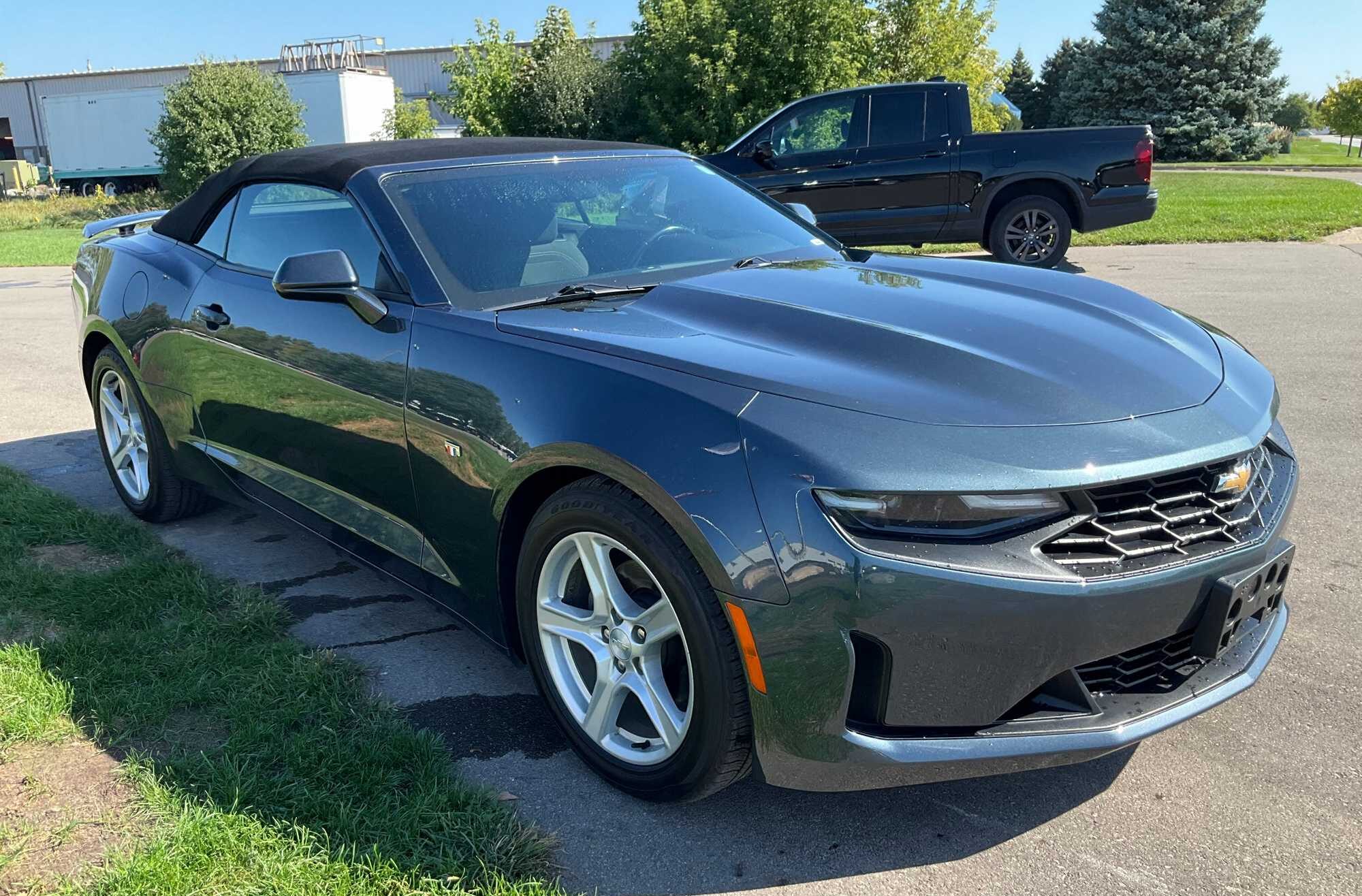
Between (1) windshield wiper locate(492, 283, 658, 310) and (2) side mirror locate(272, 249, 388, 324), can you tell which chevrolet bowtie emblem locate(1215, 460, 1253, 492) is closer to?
(1) windshield wiper locate(492, 283, 658, 310)

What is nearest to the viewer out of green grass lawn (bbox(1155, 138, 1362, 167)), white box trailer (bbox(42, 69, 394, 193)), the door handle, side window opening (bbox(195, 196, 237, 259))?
the door handle

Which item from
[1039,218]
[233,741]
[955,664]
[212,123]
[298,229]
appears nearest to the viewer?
[955,664]

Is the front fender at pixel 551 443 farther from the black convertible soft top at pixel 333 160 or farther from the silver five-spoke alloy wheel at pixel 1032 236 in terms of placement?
the silver five-spoke alloy wheel at pixel 1032 236

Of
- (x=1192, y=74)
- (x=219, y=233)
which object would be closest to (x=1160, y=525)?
(x=219, y=233)

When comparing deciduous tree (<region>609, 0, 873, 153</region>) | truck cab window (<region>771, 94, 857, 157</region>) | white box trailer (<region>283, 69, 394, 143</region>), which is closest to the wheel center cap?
truck cab window (<region>771, 94, 857, 157</region>)

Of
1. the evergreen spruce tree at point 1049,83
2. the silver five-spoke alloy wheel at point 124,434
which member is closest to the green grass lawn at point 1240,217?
the silver five-spoke alloy wheel at point 124,434

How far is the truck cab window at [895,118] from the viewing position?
11008mm

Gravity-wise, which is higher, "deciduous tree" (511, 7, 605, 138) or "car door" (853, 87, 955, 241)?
"deciduous tree" (511, 7, 605, 138)

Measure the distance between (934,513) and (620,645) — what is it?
84 centimetres

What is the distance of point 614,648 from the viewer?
2.56m

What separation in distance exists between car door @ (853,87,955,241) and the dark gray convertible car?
25.2 ft

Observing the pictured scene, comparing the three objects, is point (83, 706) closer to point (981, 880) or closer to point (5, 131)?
point (981, 880)

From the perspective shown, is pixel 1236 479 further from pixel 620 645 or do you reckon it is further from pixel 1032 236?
pixel 1032 236

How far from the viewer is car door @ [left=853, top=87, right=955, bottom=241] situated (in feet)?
35.8
